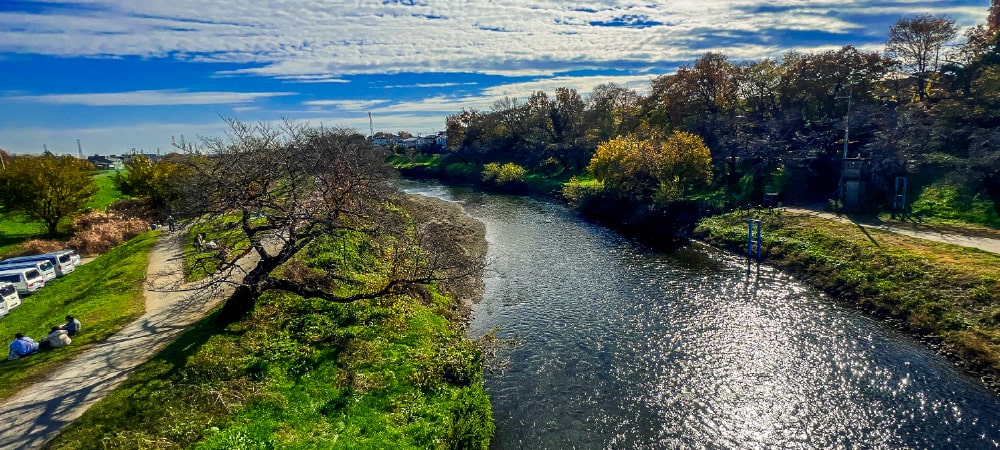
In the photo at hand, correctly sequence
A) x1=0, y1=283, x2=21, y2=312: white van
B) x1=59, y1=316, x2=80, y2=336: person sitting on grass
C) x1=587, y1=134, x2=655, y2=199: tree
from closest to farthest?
x1=59, y1=316, x2=80, y2=336: person sitting on grass, x1=0, y1=283, x2=21, y2=312: white van, x1=587, y1=134, x2=655, y2=199: tree

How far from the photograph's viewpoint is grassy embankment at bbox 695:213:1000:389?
2497cm

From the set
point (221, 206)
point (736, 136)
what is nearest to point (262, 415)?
point (221, 206)

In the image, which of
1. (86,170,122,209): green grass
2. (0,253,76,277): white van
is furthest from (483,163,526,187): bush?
(0,253,76,277): white van

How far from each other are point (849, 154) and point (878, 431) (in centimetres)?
5109

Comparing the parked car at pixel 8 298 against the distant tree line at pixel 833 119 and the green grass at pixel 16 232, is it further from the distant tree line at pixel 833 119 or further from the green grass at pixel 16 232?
the distant tree line at pixel 833 119

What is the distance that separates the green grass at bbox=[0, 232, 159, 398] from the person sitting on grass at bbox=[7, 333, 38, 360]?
395mm

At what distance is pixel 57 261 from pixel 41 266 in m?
2.06

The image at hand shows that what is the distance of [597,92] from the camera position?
99688 mm

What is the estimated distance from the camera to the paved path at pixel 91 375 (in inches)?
607

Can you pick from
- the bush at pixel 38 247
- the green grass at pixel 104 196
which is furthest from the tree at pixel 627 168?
the green grass at pixel 104 196

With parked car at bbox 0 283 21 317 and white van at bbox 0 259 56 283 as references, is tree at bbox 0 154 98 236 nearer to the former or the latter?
white van at bbox 0 259 56 283

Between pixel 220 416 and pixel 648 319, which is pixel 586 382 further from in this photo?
pixel 220 416

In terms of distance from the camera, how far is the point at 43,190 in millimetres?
47156

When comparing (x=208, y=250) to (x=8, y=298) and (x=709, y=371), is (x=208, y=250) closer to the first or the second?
(x=8, y=298)
